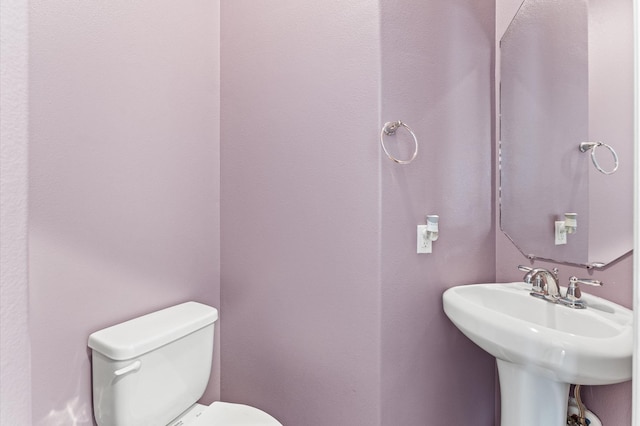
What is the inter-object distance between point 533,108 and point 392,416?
123 centimetres

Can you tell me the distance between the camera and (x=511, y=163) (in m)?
1.43

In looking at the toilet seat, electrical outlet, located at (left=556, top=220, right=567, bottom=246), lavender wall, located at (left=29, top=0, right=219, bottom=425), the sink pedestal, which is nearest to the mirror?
electrical outlet, located at (left=556, top=220, right=567, bottom=246)

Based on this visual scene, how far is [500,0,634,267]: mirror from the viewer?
0.96 m

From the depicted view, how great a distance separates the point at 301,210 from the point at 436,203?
494 mm

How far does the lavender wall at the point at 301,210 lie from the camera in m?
1.16

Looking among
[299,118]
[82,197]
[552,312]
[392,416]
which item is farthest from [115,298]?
[552,312]

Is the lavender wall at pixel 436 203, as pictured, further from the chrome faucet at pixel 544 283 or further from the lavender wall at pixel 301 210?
the chrome faucet at pixel 544 283

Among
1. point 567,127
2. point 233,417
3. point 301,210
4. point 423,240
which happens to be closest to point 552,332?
point 423,240

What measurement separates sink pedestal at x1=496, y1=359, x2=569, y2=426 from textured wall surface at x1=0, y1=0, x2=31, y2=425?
1206 mm

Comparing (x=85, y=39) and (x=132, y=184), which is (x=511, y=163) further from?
(x=85, y=39)

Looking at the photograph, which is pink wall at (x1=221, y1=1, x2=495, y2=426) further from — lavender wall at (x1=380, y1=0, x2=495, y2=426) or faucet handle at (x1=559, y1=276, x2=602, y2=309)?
faucet handle at (x1=559, y1=276, x2=602, y2=309)

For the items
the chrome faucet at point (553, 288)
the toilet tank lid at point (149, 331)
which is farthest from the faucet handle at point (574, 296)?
the toilet tank lid at point (149, 331)

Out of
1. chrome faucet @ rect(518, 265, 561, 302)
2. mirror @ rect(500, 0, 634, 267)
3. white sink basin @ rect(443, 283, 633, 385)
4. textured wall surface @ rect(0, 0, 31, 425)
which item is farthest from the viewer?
chrome faucet @ rect(518, 265, 561, 302)

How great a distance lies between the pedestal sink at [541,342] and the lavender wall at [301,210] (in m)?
0.34
